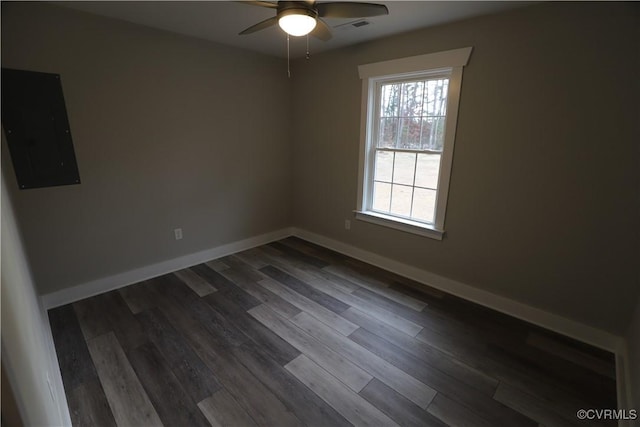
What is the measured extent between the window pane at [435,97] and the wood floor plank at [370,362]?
211 cm

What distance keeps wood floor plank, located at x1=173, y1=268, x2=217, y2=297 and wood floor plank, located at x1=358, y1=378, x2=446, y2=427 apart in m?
1.72

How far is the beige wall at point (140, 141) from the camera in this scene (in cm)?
228

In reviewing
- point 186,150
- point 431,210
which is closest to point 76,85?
point 186,150

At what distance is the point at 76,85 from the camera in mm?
2334

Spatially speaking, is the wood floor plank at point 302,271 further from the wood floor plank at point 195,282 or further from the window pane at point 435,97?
the window pane at point 435,97

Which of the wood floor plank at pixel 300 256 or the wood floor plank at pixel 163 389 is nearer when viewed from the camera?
the wood floor plank at pixel 163 389

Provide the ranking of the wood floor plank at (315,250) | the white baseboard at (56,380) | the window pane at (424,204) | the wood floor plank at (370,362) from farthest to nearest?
1. the wood floor plank at (315,250)
2. the window pane at (424,204)
3. the wood floor plank at (370,362)
4. the white baseboard at (56,380)

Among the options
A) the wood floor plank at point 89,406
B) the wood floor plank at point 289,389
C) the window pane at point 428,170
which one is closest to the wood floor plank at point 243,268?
the wood floor plank at point 289,389

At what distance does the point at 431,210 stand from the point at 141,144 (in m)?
2.85

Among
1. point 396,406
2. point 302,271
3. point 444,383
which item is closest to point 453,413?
point 444,383

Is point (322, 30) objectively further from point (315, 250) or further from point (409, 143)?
point (315, 250)

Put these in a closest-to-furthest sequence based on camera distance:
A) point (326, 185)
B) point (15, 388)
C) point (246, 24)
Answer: point (15, 388), point (246, 24), point (326, 185)

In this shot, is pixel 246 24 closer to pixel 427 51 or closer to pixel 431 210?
pixel 427 51

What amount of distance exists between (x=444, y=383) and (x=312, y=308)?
1143 millimetres
